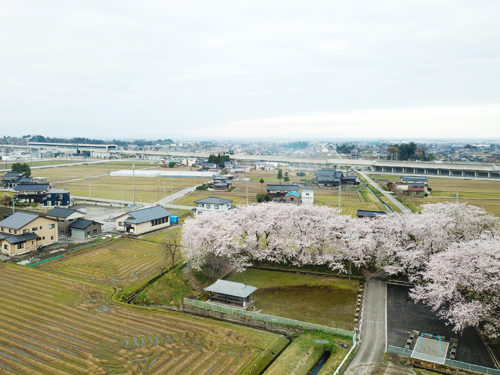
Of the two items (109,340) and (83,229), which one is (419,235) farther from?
(83,229)

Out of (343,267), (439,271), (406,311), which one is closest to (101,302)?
(343,267)

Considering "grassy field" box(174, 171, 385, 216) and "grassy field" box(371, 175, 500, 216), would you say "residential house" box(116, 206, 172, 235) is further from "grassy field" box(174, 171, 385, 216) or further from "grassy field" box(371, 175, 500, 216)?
"grassy field" box(371, 175, 500, 216)

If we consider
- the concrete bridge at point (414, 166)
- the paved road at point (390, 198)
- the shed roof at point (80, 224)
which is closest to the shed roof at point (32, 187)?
the shed roof at point (80, 224)

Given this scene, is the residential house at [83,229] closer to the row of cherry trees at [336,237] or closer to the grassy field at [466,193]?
the row of cherry trees at [336,237]

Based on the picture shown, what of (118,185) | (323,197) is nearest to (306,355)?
(323,197)

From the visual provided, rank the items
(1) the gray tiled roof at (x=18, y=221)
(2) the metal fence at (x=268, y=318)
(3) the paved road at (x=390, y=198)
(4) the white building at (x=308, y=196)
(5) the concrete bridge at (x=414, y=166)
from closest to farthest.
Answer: (2) the metal fence at (x=268, y=318), (1) the gray tiled roof at (x=18, y=221), (3) the paved road at (x=390, y=198), (4) the white building at (x=308, y=196), (5) the concrete bridge at (x=414, y=166)

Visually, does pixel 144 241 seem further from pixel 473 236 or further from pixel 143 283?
pixel 473 236
